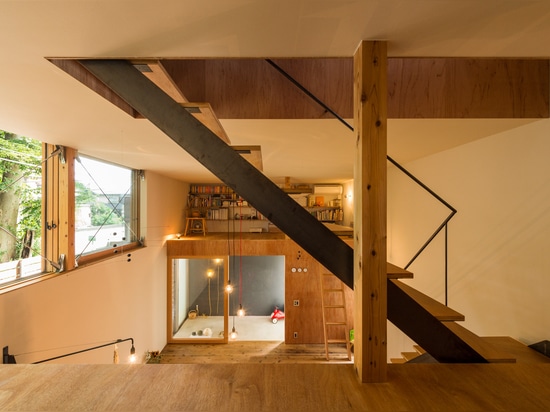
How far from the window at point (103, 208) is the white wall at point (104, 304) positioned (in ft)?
0.72

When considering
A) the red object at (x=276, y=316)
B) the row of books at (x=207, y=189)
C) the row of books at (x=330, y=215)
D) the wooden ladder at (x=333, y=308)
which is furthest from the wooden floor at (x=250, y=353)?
the row of books at (x=207, y=189)

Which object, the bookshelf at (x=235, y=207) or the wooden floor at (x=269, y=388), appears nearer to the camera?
the wooden floor at (x=269, y=388)

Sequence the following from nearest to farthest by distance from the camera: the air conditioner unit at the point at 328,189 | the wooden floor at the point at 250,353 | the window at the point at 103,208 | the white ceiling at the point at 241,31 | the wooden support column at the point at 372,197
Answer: the white ceiling at the point at 241,31 < the wooden support column at the point at 372,197 < the window at the point at 103,208 < the wooden floor at the point at 250,353 < the air conditioner unit at the point at 328,189

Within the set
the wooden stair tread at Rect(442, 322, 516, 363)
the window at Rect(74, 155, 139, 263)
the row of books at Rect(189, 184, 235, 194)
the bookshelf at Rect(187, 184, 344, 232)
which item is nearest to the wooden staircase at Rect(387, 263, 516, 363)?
the wooden stair tread at Rect(442, 322, 516, 363)

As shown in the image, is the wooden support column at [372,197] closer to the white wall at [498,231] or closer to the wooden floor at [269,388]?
the wooden floor at [269,388]

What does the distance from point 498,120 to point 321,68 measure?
1.52 meters

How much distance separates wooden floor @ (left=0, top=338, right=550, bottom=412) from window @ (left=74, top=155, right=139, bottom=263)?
275 centimetres

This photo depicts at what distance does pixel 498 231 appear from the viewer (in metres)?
2.45

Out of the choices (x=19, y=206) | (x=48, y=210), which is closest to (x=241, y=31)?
(x=19, y=206)

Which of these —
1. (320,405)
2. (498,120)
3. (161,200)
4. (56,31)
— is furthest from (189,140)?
(161,200)

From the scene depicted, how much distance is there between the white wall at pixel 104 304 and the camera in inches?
99.3

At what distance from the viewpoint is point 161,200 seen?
5645mm

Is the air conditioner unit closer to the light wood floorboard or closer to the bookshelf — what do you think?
the bookshelf

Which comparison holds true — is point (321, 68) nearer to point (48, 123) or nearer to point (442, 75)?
point (442, 75)
